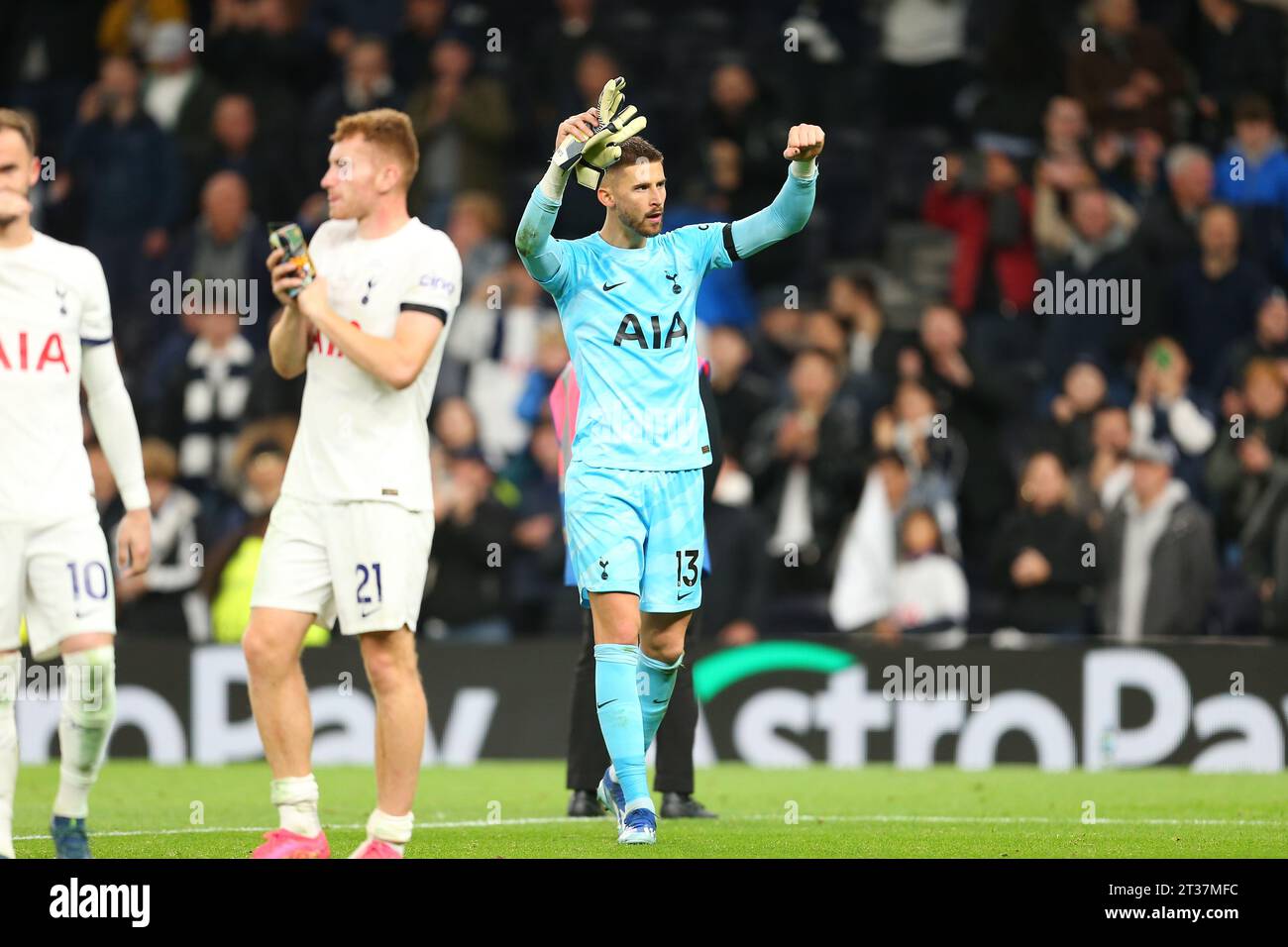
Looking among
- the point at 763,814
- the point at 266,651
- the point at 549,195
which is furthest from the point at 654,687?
the point at 549,195

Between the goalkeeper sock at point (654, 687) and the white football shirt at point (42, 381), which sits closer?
the white football shirt at point (42, 381)

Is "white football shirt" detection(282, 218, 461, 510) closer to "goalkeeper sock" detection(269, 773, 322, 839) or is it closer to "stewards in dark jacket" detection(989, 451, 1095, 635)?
"goalkeeper sock" detection(269, 773, 322, 839)

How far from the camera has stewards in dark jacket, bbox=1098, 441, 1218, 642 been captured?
46.9ft

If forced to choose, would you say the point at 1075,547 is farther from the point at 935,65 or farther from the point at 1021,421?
the point at 935,65

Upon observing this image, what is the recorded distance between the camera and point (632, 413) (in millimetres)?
8422

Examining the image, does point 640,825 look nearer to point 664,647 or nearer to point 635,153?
point 664,647

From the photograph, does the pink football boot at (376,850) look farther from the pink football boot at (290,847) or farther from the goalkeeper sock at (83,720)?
the goalkeeper sock at (83,720)

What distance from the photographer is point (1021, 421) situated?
1577cm

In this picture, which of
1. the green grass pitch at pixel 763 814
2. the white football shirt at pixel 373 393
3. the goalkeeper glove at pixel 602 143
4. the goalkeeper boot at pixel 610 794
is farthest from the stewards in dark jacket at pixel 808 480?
the white football shirt at pixel 373 393

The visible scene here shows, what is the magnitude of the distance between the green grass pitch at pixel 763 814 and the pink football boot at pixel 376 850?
434mm

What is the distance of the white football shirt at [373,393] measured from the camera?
755 cm

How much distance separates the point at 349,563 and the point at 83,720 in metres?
1.03
